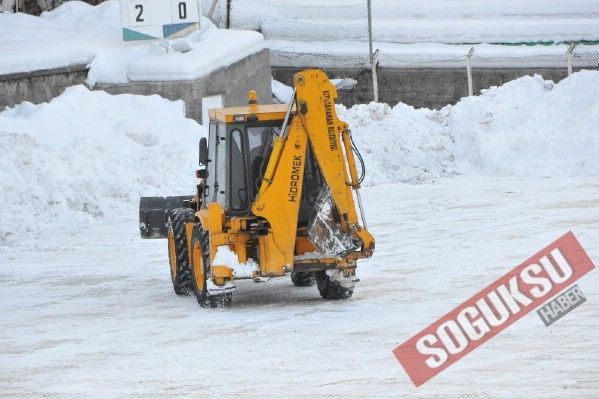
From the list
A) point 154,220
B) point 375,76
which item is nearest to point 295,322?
point 154,220

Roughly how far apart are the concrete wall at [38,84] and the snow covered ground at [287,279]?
876 mm

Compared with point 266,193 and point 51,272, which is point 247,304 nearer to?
point 266,193

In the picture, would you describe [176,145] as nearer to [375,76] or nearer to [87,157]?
[87,157]

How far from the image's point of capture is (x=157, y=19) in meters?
27.7

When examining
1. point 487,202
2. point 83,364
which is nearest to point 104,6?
point 487,202

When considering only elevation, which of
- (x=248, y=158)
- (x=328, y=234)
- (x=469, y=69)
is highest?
(x=248, y=158)

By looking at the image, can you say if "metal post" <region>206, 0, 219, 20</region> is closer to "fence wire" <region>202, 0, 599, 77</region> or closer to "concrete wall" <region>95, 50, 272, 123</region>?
"fence wire" <region>202, 0, 599, 77</region>

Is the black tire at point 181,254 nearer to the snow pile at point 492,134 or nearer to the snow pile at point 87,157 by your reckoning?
the snow pile at point 87,157

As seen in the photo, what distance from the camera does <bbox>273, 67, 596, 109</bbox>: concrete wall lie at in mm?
32094

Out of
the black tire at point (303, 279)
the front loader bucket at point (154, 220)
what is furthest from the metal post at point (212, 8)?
the black tire at point (303, 279)

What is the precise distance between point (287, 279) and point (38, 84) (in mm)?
10385

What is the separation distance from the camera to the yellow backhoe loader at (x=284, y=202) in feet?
47.8

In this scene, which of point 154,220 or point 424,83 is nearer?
point 154,220

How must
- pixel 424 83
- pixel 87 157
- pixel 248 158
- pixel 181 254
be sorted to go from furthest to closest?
pixel 424 83
pixel 87 157
pixel 181 254
pixel 248 158
